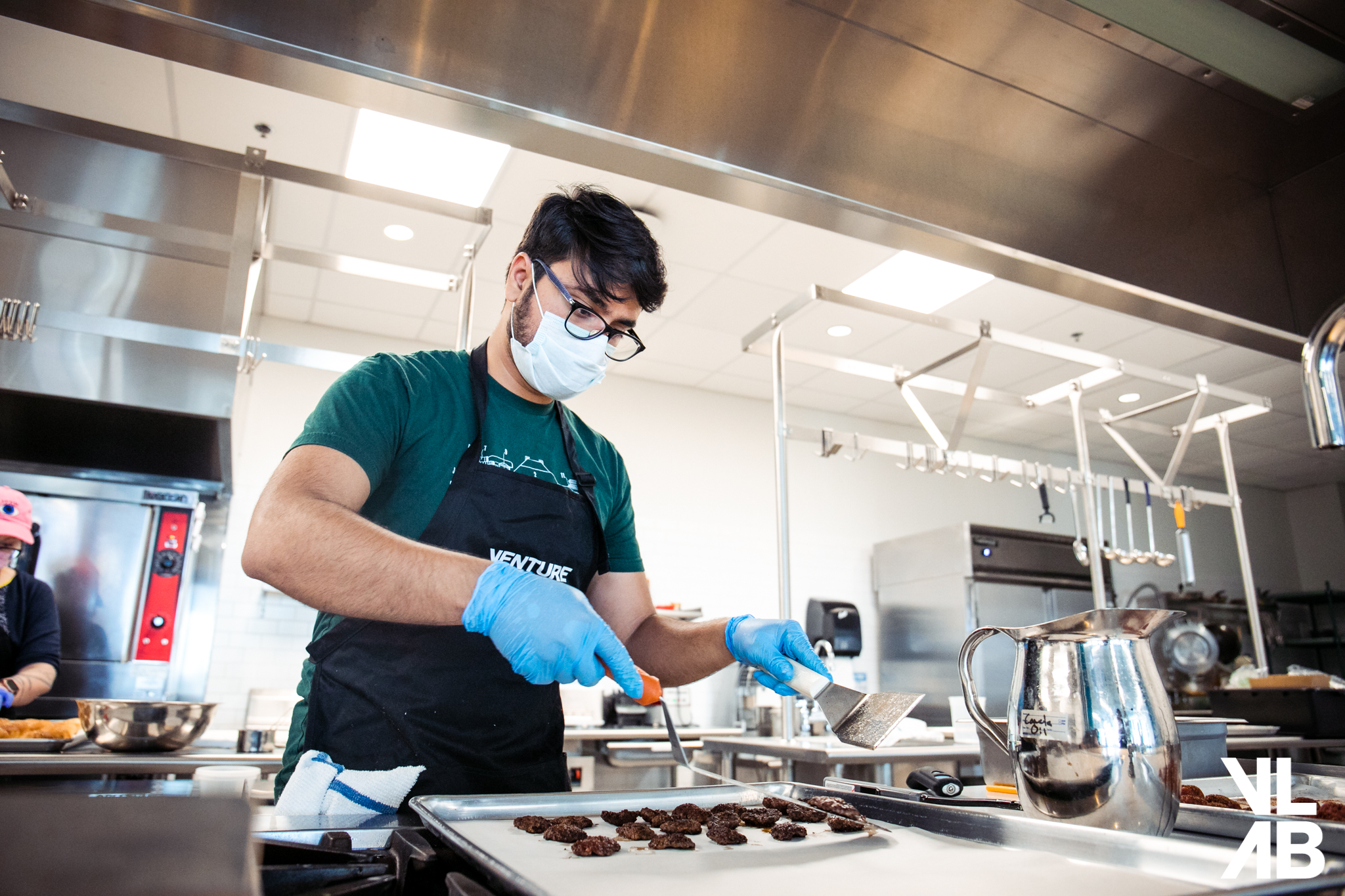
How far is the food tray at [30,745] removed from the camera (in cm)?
238

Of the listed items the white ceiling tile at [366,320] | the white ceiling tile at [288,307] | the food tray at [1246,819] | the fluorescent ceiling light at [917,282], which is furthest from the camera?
the white ceiling tile at [366,320]

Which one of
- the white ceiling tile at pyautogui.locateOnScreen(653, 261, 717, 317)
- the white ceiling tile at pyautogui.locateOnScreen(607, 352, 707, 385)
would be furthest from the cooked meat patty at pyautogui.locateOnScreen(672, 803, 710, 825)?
the white ceiling tile at pyautogui.locateOnScreen(607, 352, 707, 385)

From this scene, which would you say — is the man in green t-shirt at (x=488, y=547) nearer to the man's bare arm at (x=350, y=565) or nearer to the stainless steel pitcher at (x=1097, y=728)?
the man's bare arm at (x=350, y=565)

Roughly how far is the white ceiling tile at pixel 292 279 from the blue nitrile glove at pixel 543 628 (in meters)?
3.84

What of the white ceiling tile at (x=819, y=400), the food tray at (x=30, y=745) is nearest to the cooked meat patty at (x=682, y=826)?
the food tray at (x=30, y=745)

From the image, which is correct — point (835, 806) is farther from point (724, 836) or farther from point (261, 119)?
point (261, 119)

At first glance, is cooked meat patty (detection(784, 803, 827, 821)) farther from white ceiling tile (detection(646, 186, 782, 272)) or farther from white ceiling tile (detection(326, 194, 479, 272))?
white ceiling tile (detection(326, 194, 479, 272))

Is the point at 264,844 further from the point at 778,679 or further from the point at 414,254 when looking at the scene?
the point at 414,254

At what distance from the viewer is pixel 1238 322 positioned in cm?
128

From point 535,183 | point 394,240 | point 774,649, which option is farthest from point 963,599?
point 774,649

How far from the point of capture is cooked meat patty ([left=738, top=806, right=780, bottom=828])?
2.99 ft

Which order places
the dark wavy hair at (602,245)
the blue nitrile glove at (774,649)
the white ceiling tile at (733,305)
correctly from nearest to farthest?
the blue nitrile glove at (774,649)
the dark wavy hair at (602,245)
the white ceiling tile at (733,305)

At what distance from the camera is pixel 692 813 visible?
94 cm

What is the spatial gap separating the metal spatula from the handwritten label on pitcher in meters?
0.12
